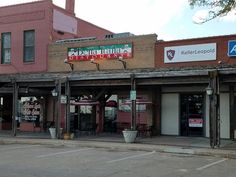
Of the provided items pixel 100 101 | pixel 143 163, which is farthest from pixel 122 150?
pixel 100 101

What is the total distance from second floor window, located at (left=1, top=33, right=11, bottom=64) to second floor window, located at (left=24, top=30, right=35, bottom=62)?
1.57 metres

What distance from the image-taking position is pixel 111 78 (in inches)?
979

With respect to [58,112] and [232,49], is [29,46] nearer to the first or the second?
[58,112]

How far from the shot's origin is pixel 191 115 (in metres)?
27.3

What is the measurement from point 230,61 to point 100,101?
9.18m

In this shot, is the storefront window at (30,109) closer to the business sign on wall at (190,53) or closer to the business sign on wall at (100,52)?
the business sign on wall at (100,52)

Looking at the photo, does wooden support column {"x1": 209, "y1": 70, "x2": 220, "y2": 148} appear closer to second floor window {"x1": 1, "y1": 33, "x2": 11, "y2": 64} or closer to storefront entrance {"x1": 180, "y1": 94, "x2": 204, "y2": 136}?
storefront entrance {"x1": 180, "y1": 94, "x2": 204, "y2": 136}

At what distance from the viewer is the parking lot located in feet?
43.5

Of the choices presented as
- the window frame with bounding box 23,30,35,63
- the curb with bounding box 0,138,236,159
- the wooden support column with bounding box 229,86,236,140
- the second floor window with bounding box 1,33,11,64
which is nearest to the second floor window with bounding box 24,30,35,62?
the window frame with bounding box 23,30,35,63

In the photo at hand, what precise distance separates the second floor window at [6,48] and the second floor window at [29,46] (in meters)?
1.57

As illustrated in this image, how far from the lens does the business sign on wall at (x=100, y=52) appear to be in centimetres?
2876

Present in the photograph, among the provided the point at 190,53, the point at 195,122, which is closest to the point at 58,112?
the point at 195,122

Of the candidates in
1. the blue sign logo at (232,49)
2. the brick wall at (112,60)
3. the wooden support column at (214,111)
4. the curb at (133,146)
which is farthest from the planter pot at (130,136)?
the blue sign logo at (232,49)

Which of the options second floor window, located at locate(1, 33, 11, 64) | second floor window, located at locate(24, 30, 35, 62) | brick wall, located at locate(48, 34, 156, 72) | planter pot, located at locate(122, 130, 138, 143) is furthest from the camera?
second floor window, located at locate(1, 33, 11, 64)
